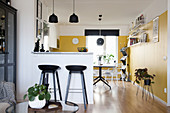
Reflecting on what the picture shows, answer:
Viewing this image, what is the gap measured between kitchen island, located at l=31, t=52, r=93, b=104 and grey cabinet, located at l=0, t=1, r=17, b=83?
1.60 feet

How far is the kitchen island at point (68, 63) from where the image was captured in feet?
14.5

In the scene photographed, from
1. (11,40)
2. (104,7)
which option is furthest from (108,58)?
(11,40)

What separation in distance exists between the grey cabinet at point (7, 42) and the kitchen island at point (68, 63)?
1.60ft

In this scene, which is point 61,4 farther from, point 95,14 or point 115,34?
point 115,34

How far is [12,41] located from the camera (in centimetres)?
428

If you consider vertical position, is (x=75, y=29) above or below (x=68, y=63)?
above

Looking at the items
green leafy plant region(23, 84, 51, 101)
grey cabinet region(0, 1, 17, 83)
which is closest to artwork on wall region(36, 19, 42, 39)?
grey cabinet region(0, 1, 17, 83)

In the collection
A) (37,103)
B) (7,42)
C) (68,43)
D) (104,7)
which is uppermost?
(104,7)

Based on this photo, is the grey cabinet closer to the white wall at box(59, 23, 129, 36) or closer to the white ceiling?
the white ceiling

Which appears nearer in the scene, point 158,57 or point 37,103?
point 37,103

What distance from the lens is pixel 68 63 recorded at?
4.44 metres

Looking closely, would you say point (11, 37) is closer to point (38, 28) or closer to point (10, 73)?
point (10, 73)

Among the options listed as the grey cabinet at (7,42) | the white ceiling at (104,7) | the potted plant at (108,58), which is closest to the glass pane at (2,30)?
the grey cabinet at (7,42)

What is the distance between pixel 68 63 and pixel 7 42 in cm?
142
